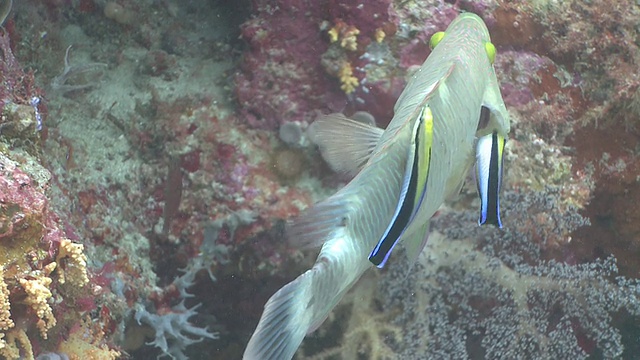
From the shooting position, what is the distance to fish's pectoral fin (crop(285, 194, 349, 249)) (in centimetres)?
186

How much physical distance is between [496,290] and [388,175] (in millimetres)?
2391

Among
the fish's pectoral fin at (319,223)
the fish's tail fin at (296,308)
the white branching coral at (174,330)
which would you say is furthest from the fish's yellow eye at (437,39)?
the white branching coral at (174,330)

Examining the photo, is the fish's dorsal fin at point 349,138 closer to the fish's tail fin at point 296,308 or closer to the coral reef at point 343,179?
the fish's tail fin at point 296,308

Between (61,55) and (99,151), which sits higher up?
(61,55)

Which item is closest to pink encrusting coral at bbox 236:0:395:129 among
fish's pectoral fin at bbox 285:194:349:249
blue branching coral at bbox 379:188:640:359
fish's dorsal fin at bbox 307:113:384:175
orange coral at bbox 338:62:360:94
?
orange coral at bbox 338:62:360:94

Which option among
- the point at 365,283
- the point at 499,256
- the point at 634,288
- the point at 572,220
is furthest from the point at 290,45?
the point at 634,288

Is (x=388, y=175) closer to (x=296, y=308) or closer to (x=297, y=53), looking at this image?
(x=296, y=308)

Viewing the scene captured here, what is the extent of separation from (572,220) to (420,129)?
2.67 m

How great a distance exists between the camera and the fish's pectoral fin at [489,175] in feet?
6.57

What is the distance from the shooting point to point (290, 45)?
3.98m

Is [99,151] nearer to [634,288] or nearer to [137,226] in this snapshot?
[137,226]

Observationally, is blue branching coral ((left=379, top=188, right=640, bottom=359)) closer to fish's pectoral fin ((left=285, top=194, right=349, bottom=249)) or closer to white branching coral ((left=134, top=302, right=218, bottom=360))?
white branching coral ((left=134, top=302, right=218, bottom=360))

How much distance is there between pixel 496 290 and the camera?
3926mm

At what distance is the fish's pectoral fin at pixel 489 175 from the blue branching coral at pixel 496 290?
177 cm
